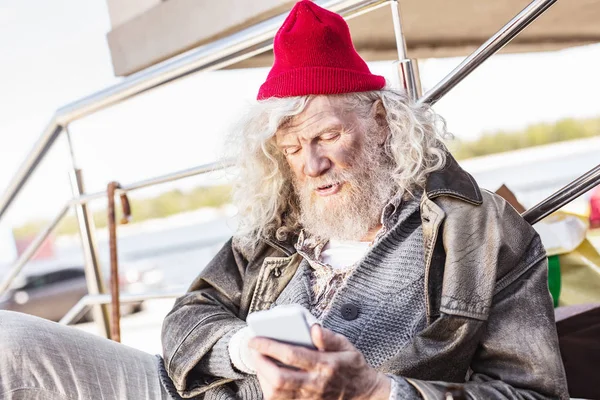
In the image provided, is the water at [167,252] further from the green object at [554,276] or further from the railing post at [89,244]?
the green object at [554,276]

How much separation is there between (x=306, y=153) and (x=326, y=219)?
0.64ft

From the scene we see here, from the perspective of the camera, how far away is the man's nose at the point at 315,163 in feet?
6.29

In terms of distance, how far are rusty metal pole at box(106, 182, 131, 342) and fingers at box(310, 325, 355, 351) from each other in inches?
64.3

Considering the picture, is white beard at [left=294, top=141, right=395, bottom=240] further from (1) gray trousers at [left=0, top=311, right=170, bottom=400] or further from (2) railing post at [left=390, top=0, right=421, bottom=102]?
(1) gray trousers at [left=0, top=311, right=170, bottom=400]

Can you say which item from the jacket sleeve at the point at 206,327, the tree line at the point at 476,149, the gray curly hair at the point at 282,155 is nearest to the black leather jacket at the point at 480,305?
the gray curly hair at the point at 282,155

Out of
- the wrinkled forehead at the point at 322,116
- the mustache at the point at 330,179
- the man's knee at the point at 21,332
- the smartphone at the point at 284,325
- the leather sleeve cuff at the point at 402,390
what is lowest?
the leather sleeve cuff at the point at 402,390

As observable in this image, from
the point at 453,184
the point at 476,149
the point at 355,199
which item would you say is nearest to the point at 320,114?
the point at 355,199

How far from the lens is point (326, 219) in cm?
198

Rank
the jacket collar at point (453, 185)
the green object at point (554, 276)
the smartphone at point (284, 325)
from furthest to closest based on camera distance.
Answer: the green object at point (554, 276)
the jacket collar at point (453, 185)
the smartphone at point (284, 325)

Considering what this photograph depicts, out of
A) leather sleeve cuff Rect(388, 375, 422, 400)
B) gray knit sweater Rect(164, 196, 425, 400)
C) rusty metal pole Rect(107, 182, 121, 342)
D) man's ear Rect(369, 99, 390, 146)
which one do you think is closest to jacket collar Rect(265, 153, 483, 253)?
gray knit sweater Rect(164, 196, 425, 400)

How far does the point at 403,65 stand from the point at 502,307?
823mm

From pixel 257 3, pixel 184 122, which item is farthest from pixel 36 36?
pixel 257 3

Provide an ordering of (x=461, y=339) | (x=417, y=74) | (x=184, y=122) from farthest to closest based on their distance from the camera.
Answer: (x=184, y=122)
(x=417, y=74)
(x=461, y=339)

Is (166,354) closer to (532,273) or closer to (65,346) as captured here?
(65,346)
